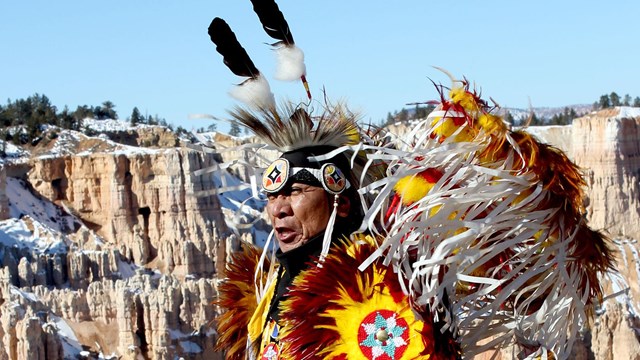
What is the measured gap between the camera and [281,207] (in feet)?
16.6

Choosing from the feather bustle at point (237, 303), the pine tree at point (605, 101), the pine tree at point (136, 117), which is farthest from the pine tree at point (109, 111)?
the feather bustle at point (237, 303)

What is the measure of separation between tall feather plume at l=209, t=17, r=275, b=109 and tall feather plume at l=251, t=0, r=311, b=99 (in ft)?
0.34

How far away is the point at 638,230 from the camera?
62.8m

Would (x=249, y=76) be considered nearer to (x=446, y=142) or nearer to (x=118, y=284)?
(x=446, y=142)

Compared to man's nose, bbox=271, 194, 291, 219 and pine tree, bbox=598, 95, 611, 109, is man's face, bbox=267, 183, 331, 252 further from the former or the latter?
pine tree, bbox=598, 95, 611, 109

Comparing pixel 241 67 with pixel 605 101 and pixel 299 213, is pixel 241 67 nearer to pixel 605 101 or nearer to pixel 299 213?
pixel 299 213

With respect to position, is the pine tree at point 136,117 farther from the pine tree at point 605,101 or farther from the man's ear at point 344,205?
the man's ear at point 344,205

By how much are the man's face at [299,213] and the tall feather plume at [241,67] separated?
402mm

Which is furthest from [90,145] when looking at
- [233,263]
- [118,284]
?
[233,263]

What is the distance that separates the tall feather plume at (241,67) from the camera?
5141 millimetres

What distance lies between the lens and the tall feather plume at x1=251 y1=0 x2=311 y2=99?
5.21m

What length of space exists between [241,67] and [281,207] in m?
0.68

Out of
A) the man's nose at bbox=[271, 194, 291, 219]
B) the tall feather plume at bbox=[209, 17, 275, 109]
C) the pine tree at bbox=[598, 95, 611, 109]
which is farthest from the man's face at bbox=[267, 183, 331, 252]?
the pine tree at bbox=[598, 95, 611, 109]

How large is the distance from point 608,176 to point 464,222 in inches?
2491
